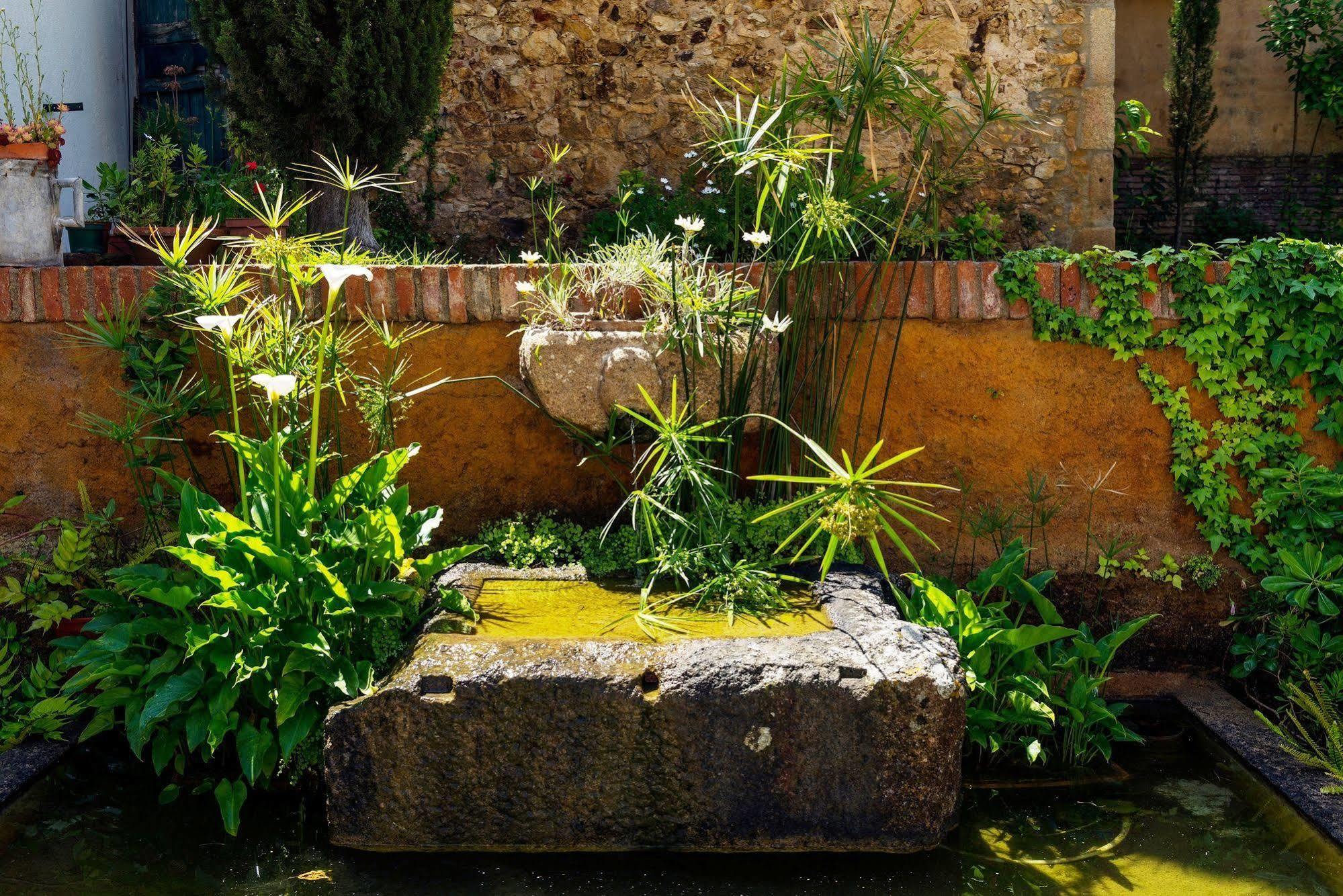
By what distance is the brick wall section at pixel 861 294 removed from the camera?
12.4ft

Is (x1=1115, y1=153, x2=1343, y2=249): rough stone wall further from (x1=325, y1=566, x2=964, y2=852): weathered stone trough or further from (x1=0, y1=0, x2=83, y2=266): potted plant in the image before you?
(x1=0, y1=0, x2=83, y2=266): potted plant

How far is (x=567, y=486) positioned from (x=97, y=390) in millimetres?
1582

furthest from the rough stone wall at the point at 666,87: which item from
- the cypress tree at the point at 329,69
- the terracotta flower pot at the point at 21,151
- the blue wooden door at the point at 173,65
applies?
the terracotta flower pot at the point at 21,151

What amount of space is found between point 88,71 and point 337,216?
228 centimetres

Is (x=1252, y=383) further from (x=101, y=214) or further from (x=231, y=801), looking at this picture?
(x=101, y=214)

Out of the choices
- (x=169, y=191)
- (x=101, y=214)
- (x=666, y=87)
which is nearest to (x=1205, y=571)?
(x=666, y=87)

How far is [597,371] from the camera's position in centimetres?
341

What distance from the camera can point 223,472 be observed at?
393cm

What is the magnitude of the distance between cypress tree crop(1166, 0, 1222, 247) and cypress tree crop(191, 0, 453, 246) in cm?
560

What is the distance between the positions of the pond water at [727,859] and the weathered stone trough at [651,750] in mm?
69

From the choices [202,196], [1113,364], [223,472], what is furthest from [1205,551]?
[202,196]

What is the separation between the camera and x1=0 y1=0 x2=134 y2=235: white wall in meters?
5.86

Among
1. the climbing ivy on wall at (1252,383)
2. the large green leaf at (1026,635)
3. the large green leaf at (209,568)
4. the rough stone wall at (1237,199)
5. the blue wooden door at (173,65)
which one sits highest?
the blue wooden door at (173,65)

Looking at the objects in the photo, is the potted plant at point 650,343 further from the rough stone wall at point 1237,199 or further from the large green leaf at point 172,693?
the rough stone wall at point 1237,199
